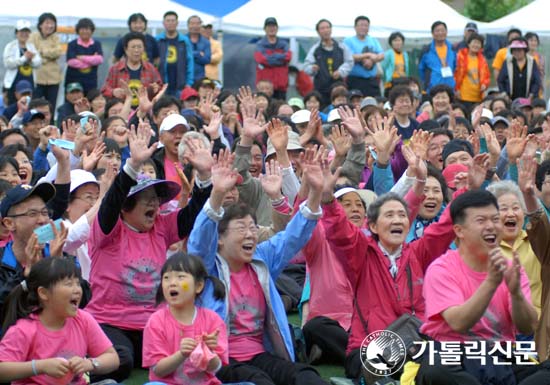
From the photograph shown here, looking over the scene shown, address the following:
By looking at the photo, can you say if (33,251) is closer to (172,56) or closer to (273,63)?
(172,56)

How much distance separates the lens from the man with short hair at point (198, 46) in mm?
16500

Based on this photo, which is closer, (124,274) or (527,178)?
(527,178)

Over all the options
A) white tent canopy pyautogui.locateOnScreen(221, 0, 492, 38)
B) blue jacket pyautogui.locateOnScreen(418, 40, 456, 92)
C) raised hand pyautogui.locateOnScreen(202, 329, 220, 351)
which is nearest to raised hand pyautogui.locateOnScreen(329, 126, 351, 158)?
raised hand pyautogui.locateOnScreen(202, 329, 220, 351)

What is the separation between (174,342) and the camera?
5828 millimetres

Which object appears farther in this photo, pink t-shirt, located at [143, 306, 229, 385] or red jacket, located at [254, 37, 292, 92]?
red jacket, located at [254, 37, 292, 92]

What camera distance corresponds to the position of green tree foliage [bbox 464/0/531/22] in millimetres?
28109

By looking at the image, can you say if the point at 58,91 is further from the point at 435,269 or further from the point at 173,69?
the point at 435,269

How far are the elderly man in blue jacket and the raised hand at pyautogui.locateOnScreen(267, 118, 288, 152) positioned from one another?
1123 millimetres

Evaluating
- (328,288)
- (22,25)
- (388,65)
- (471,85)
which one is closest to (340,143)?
(328,288)

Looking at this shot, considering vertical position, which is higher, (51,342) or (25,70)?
(25,70)

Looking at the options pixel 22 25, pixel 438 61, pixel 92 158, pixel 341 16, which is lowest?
pixel 92 158

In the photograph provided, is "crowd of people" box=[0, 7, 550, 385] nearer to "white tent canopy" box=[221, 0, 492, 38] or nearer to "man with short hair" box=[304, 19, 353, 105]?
"man with short hair" box=[304, 19, 353, 105]

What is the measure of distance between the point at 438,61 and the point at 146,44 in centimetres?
436

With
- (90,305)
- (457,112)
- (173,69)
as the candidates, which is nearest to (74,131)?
(90,305)
